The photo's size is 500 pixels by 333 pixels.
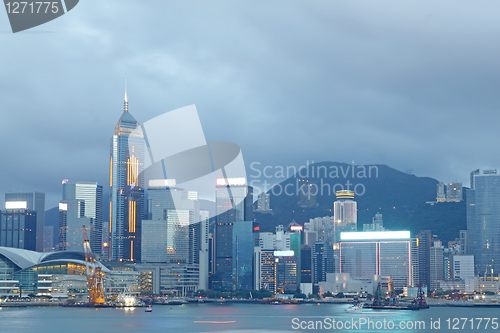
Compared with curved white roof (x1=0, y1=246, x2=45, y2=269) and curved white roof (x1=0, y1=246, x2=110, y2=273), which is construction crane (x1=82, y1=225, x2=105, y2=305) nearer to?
curved white roof (x1=0, y1=246, x2=110, y2=273)

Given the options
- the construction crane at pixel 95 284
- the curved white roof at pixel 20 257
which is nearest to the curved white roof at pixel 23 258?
the curved white roof at pixel 20 257

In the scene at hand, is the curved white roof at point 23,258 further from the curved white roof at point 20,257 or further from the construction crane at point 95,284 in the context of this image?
the construction crane at point 95,284

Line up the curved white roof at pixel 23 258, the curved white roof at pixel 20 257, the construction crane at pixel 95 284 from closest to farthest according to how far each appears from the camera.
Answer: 1. the construction crane at pixel 95 284
2. the curved white roof at pixel 20 257
3. the curved white roof at pixel 23 258

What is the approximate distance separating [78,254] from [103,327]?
106096 mm

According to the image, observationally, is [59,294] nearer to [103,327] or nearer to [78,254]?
[78,254]

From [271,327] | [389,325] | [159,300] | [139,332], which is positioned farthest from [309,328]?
[159,300]

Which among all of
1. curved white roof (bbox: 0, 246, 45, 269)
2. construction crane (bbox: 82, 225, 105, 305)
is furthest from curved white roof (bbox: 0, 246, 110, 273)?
construction crane (bbox: 82, 225, 105, 305)

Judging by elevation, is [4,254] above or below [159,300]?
above

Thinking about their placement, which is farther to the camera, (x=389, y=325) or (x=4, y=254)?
(x=4, y=254)

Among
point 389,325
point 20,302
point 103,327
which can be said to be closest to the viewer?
point 103,327

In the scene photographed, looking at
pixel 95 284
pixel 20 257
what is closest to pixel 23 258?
pixel 20 257

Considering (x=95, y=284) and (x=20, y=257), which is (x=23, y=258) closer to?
(x=20, y=257)

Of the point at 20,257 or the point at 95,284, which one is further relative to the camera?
the point at 20,257

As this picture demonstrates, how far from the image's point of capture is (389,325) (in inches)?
3875
